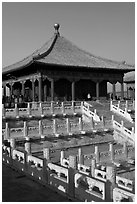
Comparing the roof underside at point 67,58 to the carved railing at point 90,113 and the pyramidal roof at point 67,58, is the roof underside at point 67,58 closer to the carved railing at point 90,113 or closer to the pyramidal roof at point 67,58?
the pyramidal roof at point 67,58

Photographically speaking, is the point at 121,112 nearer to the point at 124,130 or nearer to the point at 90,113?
the point at 90,113

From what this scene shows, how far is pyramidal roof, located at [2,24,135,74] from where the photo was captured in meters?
23.4

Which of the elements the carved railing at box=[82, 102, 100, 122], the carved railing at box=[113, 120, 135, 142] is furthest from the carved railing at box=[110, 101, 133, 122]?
the carved railing at box=[82, 102, 100, 122]

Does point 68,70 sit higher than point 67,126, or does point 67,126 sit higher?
point 68,70

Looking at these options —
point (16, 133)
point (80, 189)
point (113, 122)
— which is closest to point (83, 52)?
point (113, 122)

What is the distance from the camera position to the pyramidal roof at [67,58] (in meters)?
23.4

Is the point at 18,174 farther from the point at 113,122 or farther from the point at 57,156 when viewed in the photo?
the point at 113,122

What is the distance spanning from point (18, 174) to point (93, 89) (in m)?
20.5

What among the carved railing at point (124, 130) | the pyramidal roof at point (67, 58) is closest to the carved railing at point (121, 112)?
the carved railing at point (124, 130)

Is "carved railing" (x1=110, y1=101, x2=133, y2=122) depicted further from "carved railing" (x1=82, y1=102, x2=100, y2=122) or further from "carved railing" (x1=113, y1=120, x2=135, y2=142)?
"carved railing" (x1=82, y1=102, x2=100, y2=122)

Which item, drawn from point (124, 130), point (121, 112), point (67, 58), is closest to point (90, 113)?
point (121, 112)

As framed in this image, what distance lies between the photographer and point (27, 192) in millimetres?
6395

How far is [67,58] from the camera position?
25.1m

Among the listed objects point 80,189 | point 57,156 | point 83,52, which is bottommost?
point 57,156
